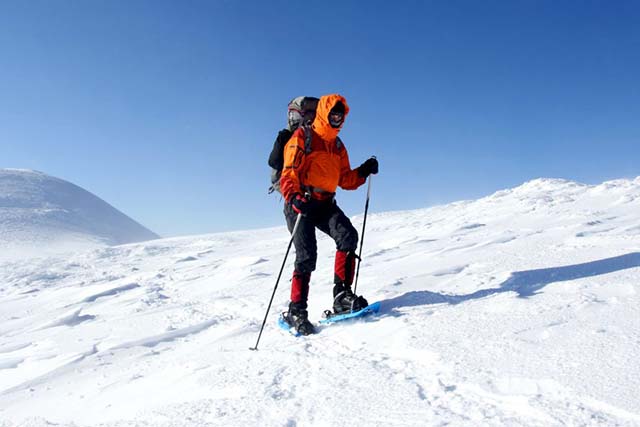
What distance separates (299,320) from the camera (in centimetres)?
404

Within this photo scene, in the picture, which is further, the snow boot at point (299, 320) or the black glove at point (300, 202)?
the black glove at point (300, 202)

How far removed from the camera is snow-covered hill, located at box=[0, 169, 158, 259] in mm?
25391

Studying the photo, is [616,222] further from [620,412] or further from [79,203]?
[79,203]

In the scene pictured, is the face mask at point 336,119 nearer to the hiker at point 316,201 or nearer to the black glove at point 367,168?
the hiker at point 316,201

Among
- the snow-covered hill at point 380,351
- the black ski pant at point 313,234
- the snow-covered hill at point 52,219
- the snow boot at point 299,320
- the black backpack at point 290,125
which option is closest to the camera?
the snow-covered hill at point 380,351

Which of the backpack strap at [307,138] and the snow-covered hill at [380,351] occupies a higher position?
the backpack strap at [307,138]

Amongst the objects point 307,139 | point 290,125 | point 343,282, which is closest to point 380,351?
point 343,282

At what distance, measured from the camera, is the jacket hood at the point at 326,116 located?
14.2ft

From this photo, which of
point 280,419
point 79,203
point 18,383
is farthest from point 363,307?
point 79,203

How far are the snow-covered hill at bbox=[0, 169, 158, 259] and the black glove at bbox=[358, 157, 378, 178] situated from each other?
67.7 feet

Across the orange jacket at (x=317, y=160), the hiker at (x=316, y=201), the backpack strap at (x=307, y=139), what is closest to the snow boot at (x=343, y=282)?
the hiker at (x=316, y=201)

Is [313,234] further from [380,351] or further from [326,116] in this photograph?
[380,351]

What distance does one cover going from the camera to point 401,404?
2221mm

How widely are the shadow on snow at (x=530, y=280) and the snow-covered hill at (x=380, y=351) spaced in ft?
0.09
